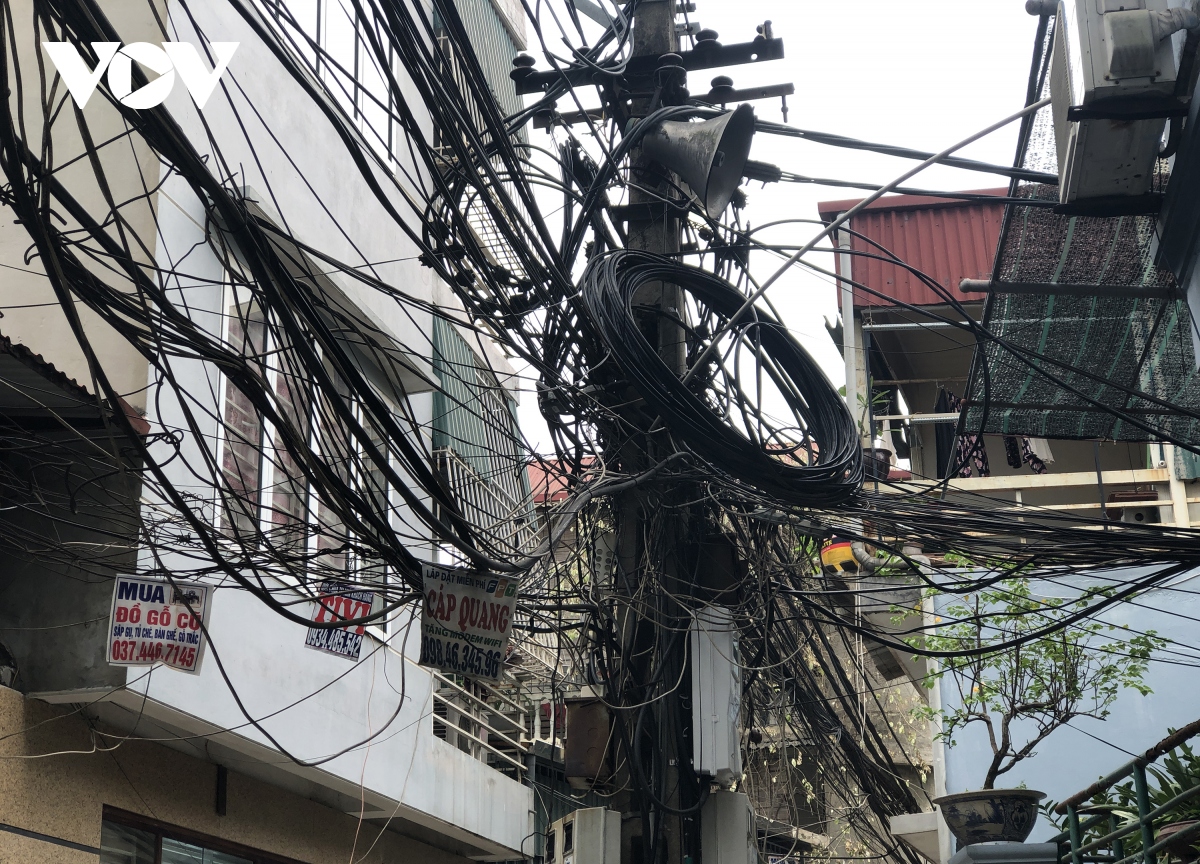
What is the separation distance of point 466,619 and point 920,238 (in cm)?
1179

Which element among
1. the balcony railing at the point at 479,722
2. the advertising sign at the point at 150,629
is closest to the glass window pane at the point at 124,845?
the advertising sign at the point at 150,629

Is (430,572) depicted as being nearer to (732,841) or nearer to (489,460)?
(732,841)

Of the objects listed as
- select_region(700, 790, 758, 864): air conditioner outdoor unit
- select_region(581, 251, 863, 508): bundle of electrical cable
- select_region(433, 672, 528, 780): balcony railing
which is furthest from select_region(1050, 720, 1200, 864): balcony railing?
select_region(433, 672, 528, 780): balcony railing

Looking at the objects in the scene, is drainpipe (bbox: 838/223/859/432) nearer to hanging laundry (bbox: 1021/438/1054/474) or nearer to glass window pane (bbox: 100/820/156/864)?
hanging laundry (bbox: 1021/438/1054/474)

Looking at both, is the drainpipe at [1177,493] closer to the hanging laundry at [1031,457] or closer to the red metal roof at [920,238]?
the hanging laundry at [1031,457]

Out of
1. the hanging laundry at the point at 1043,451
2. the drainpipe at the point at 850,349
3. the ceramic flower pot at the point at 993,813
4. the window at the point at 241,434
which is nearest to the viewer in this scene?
the window at the point at 241,434

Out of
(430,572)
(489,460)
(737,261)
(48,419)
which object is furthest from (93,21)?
(489,460)

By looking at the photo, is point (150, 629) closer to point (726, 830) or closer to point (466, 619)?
point (466, 619)

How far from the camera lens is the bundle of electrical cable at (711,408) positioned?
5.83 m

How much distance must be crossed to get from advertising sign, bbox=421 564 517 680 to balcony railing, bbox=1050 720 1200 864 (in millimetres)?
3820

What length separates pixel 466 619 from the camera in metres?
5.32

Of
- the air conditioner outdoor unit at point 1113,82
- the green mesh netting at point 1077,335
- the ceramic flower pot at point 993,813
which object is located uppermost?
the air conditioner outdoor unit at point 1113,82

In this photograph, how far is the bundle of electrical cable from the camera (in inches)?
229

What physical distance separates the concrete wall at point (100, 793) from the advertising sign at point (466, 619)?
2.16m
